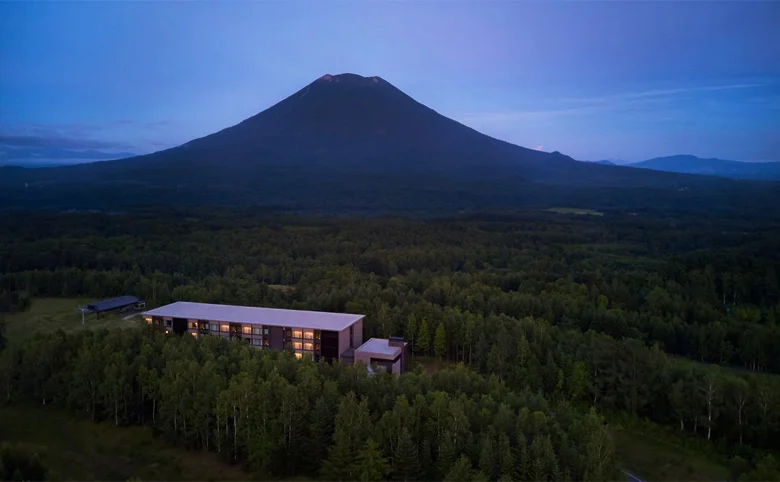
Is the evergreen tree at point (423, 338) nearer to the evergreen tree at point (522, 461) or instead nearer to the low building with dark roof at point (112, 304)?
the evergreen tree at point (522, 461)

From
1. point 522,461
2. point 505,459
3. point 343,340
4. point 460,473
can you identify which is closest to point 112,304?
point 343,340

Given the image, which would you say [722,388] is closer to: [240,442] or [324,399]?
[324,399]

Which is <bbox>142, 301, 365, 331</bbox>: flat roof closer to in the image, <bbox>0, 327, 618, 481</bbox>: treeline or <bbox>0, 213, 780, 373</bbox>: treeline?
<bbox>0, 213, 780, 373</bbox>: treeline

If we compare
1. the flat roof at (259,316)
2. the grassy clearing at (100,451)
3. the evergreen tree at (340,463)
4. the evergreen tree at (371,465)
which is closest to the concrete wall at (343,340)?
the flat roof at (259,316)

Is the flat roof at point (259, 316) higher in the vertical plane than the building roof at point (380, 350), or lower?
higher

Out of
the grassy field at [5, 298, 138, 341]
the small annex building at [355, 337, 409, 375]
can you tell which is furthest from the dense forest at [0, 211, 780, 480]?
the small annex building at [355, 337, 409, 375]

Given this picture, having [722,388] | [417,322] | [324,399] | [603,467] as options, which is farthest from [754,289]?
[324,399]
